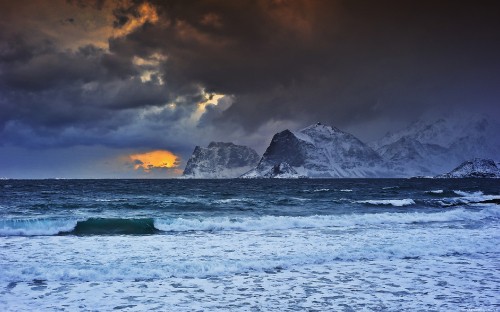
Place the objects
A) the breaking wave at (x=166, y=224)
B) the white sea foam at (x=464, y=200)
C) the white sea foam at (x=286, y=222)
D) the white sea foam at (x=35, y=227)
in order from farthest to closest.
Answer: the white sea foam at (x=464, y=200) → the white sea foam at (x=286, y=222) → the breaking wave at (x=166, y=224) → the white sea foam at (x=35, y=227)

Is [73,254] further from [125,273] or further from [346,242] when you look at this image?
[346,242]

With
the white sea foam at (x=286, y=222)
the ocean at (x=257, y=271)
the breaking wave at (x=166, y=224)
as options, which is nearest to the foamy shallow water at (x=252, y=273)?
the ocean at (x=257, y=271)

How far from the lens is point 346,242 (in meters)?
19.0

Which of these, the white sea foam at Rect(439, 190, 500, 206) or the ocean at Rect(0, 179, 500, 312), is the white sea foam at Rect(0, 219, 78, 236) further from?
the white sea foam at Rect(439, 190, 500, 206)

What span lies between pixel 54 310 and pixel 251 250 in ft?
30.4

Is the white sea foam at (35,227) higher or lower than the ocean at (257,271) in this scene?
higher

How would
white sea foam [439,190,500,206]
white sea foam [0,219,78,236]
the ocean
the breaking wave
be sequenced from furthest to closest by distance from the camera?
white sea foam [439,190,500,206]
the breaking wave
white sea foam [0,219,78,236]
the ocean

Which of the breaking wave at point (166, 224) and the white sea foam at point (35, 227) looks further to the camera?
the breaking wave at point (166, 224)

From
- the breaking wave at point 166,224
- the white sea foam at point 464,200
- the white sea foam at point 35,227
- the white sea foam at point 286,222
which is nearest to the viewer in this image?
the white sea foam at point 35,227

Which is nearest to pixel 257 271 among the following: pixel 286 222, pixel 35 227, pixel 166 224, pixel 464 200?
pixel 286 222

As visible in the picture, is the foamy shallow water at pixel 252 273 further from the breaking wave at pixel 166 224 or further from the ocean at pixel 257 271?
the breaking wave at pixel 166 224

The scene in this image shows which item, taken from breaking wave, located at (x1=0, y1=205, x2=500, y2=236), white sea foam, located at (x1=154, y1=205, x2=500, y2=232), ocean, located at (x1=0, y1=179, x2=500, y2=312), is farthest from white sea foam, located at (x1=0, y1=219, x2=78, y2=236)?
white sea foam, located at (x1=154, y1=205, x2=500, y2=232)

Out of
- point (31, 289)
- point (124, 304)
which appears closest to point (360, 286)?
point (124, 304)

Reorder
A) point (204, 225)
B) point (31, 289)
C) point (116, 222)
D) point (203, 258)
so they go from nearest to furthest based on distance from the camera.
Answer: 1. point (31, 289)
2. point (203, 258)
3. point (204, 225)
4. point (116, 222)
